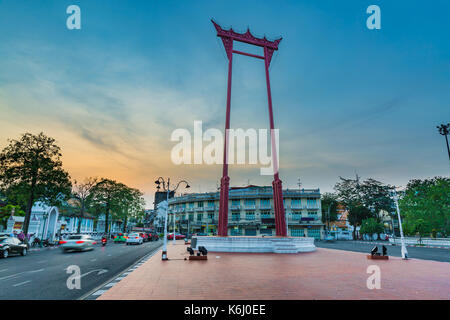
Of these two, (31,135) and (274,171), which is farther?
(31,135)

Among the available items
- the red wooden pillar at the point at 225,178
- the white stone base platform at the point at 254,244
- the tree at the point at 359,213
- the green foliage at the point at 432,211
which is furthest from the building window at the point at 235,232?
the white stone base platform at the point at 254,244

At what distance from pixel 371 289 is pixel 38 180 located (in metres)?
32.1

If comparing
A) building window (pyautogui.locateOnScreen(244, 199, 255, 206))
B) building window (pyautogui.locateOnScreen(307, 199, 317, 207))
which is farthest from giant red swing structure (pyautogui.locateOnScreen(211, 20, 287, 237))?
building window (pyautogui.locateOnScreen(307, 199, 317, 207))

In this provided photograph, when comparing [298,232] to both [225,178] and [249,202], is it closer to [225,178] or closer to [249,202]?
[249,202]

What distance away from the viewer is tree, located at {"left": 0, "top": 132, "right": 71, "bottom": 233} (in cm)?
2598

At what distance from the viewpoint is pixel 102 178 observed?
52375 millimetres

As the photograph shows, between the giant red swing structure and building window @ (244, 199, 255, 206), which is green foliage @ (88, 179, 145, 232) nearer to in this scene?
building window @ (244, 199, 255, 206)

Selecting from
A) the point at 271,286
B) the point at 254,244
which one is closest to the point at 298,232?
the point at 254,244

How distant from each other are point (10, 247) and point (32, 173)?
11.4m

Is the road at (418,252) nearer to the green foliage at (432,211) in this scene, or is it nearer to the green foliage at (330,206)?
the green foliage at (432,211)
